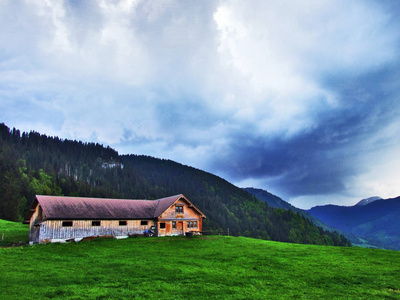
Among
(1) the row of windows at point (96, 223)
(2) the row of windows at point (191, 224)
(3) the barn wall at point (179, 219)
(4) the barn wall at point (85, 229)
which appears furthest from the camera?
(2) the row of windows at point (191, 224)

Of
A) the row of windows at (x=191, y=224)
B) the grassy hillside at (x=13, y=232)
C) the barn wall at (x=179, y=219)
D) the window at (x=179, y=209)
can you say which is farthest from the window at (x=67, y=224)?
the row of windows at (x=191, y=224)

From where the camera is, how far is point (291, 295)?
1672cm

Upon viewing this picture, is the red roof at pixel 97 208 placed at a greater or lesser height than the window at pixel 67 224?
greater

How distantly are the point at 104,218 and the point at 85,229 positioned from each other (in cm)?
357

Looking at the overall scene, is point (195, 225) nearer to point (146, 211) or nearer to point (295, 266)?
point (146, 211)

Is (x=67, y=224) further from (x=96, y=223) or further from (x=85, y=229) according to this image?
(x=96, y=223)

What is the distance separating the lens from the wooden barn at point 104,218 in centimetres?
4488

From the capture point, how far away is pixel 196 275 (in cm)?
2105

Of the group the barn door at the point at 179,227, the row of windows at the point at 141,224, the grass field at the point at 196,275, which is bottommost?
the grass field at the point at 196,275

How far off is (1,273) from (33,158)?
637 ft

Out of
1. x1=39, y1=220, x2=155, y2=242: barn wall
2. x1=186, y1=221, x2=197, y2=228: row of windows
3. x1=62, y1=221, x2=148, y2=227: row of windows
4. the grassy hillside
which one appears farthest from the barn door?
the grassy hillside

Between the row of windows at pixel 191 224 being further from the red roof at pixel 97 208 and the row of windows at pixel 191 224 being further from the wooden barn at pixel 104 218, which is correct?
the red roof at pixel 97 208

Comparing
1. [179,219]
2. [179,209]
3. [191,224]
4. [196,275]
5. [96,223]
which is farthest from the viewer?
[191,224]

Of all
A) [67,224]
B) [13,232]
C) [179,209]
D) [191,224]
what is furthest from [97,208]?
[13,232]
